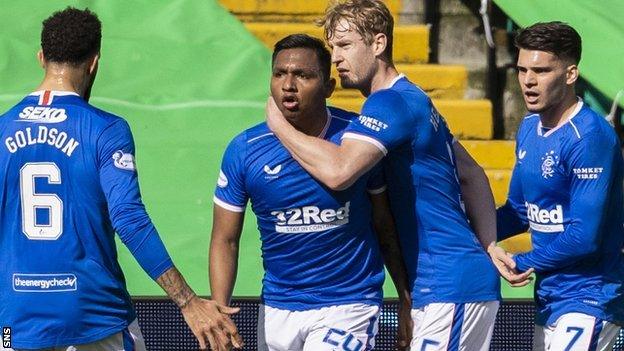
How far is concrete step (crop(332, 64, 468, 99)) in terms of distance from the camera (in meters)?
10.8

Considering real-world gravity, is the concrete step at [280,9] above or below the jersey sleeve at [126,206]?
below

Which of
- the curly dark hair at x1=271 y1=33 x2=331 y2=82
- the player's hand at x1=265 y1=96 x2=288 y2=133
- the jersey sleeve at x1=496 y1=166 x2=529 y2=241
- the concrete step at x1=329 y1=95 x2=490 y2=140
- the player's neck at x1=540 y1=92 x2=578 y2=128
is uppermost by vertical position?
the curly dark hair at x1=271 y1=33 x2=331 y2=82

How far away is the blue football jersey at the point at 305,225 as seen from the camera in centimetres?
557

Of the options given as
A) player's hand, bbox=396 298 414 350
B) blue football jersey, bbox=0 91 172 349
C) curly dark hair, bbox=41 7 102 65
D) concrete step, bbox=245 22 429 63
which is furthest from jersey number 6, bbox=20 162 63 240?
concrete step, bbox=245 22 429 63

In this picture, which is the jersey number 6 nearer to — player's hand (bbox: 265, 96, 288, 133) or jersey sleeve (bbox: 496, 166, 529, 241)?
player's hand (bbox: 265, 96, 288, 133)

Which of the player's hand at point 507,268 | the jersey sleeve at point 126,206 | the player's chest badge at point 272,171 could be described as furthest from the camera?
the player's hand at point 507,268

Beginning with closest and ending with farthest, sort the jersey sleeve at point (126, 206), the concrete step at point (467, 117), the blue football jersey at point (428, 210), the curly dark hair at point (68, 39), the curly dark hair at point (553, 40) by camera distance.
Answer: the jersey sleeve at point (126, 206) → the curly dark hair at point (68, 39) → the blue football jersey at point (428, 210) → the curly dark hair at point (553, 40) → the concrete step at point (467, 117)

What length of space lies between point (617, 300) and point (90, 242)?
7.60 feet

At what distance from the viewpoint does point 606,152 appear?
5.70 m

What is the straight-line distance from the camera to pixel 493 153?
10.3 m

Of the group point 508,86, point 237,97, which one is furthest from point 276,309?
point 508,86

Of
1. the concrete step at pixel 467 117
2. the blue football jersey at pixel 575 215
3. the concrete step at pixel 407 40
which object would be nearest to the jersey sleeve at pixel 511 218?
the blue football jersey at pixel 575 215

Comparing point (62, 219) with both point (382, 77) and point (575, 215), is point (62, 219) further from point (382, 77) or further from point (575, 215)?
point (575, 215)

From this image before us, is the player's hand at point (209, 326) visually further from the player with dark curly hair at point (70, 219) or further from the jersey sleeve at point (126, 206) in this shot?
the jersey sleeve at point (126, 206)
